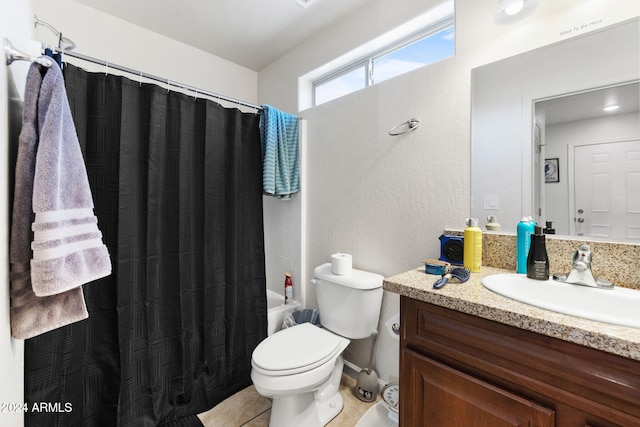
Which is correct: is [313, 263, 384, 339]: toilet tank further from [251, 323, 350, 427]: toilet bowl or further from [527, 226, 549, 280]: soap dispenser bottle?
[527, 226, 549, 280]: soap dispenser bottle

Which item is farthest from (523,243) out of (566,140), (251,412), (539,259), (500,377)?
(251,412)

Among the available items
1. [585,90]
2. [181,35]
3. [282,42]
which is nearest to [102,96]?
[181,35]

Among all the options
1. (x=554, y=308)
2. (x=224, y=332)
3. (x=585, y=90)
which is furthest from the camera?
(x=224, y=332)

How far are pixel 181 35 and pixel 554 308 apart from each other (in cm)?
262

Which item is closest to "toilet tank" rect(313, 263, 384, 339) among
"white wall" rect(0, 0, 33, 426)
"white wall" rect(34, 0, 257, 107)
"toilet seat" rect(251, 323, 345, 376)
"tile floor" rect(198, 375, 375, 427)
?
"toilet seat" rect(251, 323, 345, 376)

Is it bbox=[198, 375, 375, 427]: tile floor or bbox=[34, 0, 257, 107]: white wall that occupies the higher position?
bbox=[34, 0, 257, 107]: white wall

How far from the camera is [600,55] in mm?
974

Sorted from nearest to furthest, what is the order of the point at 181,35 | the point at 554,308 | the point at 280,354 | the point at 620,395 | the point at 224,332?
the point at 620,395 < the point at 554,308 < the point at 280,354 < the point at 224,332 < the point at 181,35

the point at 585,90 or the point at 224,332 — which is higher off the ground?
the point at 585,90

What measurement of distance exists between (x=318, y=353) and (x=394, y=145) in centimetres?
117

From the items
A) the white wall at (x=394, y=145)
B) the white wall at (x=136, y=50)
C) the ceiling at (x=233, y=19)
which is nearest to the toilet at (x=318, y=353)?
the white wall at (x=394, y=145)

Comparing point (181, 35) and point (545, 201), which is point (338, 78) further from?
point (545, 201)

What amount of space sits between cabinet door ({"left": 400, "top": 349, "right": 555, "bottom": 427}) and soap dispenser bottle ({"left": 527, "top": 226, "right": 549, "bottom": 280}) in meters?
0.45

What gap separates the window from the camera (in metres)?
1.50
